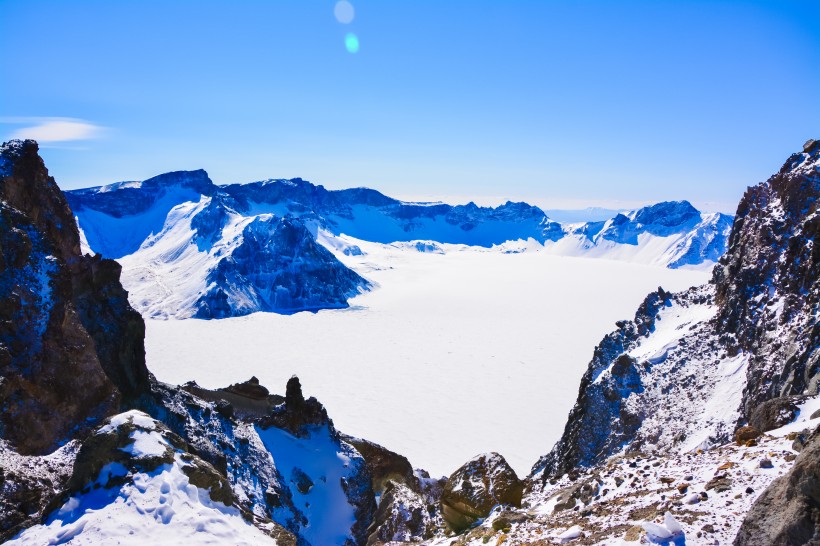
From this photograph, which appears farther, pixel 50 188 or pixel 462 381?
pixel 462 381

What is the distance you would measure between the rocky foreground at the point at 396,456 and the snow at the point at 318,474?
0.12 metres

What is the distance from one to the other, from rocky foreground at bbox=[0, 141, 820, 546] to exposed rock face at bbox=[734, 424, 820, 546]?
32 millimetres

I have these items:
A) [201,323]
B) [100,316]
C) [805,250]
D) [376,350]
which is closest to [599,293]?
[376,350]

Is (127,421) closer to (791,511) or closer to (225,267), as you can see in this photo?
(791,511)

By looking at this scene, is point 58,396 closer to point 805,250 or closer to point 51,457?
point 51,457

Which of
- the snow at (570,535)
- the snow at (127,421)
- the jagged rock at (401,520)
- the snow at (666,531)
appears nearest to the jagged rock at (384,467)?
the jagged rock at (401,520)

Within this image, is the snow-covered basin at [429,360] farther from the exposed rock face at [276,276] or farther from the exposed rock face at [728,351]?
the exposed rock face at [728,351]

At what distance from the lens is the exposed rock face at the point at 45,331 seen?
59.7 feet

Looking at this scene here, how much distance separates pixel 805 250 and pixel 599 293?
13609 centimetres

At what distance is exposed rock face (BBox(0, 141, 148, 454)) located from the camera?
1819 centimetres

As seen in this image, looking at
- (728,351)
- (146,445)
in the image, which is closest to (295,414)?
(146,445)

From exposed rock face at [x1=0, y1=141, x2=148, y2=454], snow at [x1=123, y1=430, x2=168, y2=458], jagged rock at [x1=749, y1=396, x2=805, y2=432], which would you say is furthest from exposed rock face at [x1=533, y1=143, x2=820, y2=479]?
exposed rock face at [x1=0, y1=141, x2=148, y2=454]

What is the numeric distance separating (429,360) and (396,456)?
172 feet

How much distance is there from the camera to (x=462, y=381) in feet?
242
